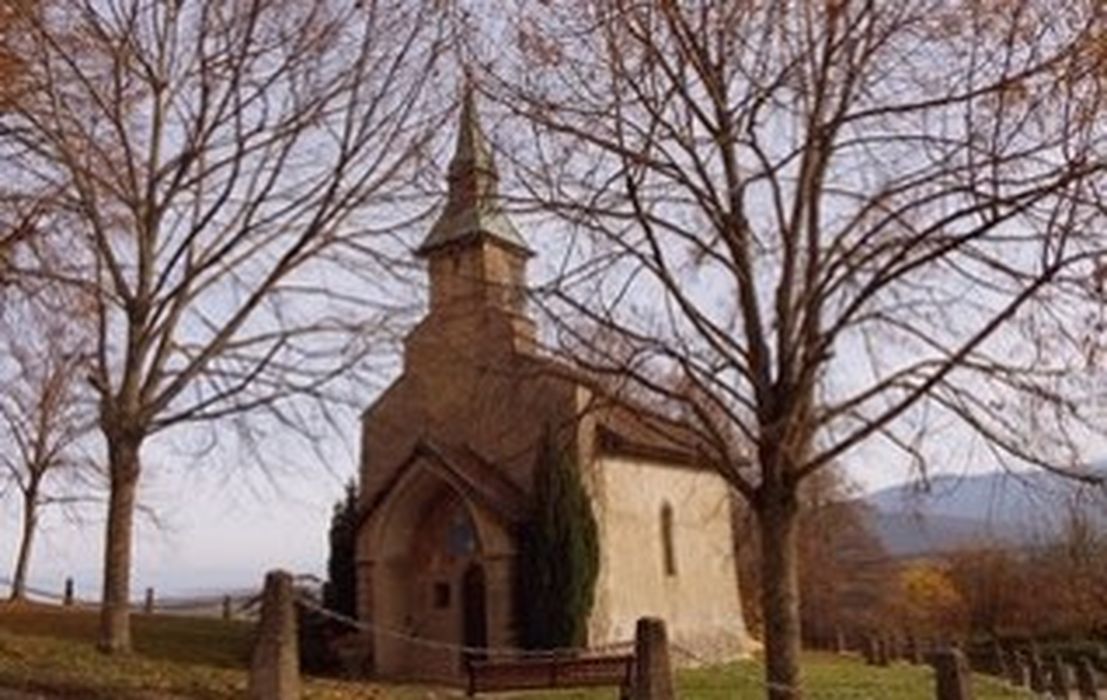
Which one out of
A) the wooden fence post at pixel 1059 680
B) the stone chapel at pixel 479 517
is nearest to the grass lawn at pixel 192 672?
the wooden fence post at pixel 1059 680

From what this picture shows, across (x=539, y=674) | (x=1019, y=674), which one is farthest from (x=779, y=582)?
(x=1019, y=674)

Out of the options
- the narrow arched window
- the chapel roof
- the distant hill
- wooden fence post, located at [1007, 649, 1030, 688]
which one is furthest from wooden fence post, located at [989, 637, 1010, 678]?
the distant hill

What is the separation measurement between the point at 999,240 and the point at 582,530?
1750 cm

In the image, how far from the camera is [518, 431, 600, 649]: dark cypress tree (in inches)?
1001

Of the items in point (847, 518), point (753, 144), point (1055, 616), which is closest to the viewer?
point (753, 144)

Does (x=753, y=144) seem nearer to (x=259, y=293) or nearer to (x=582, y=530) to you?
(x=259, y=293)

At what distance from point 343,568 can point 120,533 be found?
11.2m

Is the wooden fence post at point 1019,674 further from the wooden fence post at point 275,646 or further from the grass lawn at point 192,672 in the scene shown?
the wooden fence post at point 275,646

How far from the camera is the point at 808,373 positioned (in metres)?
9.91

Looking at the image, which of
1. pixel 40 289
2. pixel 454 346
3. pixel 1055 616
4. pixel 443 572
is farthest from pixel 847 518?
pixel 40 289

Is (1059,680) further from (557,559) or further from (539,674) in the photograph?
(539,674)

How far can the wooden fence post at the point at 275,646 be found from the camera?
971 cm

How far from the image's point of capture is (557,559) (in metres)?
25.7

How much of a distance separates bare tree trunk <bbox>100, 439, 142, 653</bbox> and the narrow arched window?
47.2 feet
